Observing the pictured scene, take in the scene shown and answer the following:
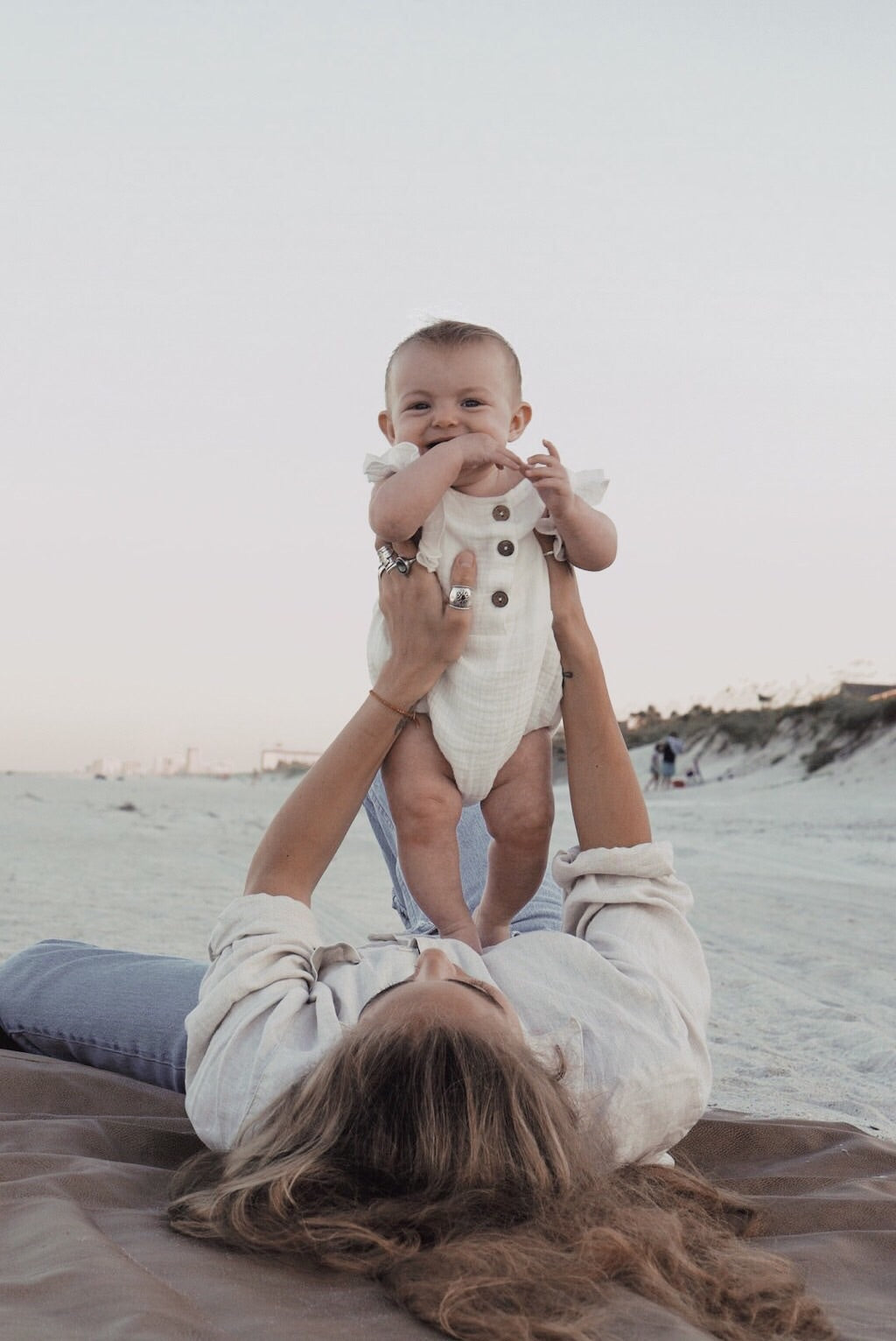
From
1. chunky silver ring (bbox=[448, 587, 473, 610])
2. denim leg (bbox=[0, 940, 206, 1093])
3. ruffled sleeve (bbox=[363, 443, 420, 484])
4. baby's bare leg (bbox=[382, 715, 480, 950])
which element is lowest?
denim leg (bbox=[0, 940, 206, 1093])

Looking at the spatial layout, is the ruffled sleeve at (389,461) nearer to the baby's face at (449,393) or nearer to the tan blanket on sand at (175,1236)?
the baby's face at (449,393)

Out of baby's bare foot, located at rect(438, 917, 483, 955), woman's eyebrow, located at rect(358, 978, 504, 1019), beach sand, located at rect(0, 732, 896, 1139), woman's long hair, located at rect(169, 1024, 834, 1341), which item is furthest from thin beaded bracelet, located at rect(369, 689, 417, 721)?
beach sand, located at rect(0, 732, 896, 1139)

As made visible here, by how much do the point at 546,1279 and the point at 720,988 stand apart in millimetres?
4319

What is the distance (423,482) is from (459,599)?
0.31 metres

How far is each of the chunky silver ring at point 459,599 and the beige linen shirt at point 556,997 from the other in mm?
758

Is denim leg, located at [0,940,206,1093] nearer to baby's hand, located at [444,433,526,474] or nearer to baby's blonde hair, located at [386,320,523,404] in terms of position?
baby's hand, located at [444,433,526,474]

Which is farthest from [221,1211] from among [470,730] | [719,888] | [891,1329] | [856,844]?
[856,844]

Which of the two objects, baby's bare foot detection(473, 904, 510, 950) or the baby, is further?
baby's bare foot detection(473, 904, 510, 950)

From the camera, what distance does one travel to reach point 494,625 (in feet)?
10.4

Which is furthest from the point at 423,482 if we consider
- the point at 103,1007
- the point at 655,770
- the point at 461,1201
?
the point at 655,770

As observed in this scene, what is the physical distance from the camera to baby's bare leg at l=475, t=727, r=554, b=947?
3.29m

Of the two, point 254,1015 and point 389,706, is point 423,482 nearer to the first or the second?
point 389,706

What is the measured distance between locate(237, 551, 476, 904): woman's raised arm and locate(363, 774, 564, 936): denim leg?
754 millimetres

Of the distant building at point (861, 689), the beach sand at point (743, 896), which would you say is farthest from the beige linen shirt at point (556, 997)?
the distant building at point (861, 689)
